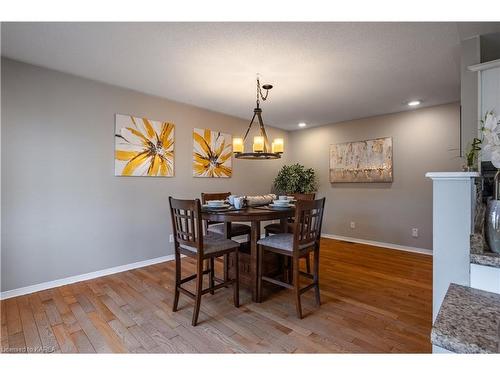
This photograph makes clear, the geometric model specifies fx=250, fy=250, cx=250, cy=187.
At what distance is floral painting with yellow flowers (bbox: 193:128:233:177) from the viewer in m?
3.88

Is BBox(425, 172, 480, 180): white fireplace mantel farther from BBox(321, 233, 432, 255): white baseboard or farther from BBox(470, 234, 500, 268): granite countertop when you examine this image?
BBox(321, 233, 432, 255): white baseboard

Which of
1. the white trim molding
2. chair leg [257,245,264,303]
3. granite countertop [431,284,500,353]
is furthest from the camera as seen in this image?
chair leg [257,245,264,303]

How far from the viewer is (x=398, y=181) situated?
4.12 metres

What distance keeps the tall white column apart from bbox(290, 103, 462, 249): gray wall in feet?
10.4

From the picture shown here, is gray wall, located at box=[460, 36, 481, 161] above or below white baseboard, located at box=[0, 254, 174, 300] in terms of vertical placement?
above

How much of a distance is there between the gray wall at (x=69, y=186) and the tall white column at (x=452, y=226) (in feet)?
10.3

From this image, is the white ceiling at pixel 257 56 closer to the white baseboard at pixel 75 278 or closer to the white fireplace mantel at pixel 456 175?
the white fireplace mantel at pixel 456 175

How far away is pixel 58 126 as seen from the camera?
2.65 m

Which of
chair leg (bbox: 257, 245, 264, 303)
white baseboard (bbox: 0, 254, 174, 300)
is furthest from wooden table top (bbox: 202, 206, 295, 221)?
white baseboard (bbox: 0, 254, 174, 300)

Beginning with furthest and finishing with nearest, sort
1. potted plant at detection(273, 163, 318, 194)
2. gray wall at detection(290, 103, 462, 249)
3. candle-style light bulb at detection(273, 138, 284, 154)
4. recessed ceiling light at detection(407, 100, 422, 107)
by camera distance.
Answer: potted plant at detection(273, 163, 318, 194), gray wall at detection(290, 103, 462, 249), recessed ceiling light at detection(407, 100, 422, 107), candle-style light bulb at detection(273, 138, 284, 154)

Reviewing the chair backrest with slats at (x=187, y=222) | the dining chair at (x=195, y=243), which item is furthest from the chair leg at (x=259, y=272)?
the chair backrest with slats at (x=187, y=222)
